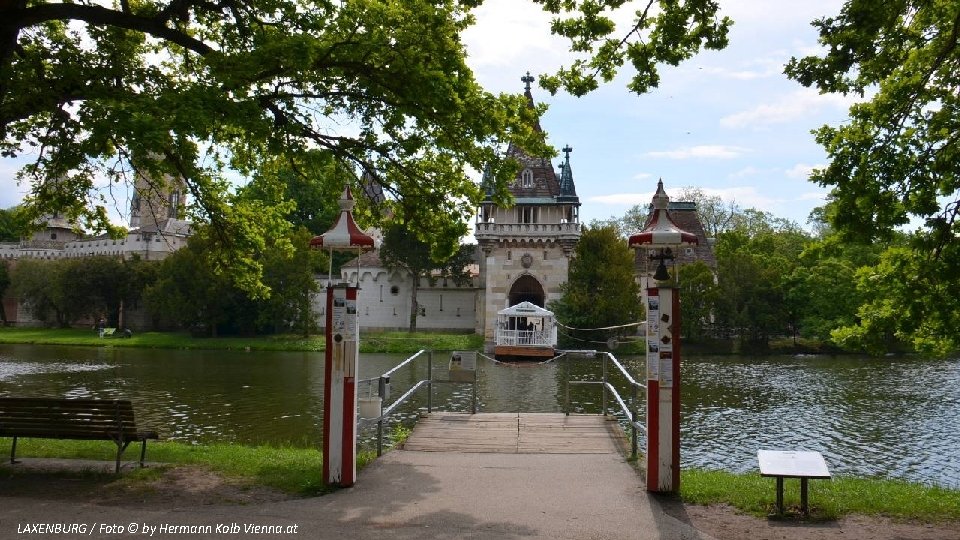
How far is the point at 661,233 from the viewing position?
798cm

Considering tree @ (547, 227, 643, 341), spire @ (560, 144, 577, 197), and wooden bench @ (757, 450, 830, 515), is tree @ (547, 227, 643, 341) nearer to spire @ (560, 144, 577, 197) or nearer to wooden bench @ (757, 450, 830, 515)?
spire @ (560, 144, 577, 197)

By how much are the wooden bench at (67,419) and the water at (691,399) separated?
601cm

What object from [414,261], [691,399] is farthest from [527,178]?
[691,399]

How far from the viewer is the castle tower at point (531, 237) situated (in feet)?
165

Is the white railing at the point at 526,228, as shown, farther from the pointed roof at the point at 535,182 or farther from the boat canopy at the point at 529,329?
the boat canopy at the point at 529,329

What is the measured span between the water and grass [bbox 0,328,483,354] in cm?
751

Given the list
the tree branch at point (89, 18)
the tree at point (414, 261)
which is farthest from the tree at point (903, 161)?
the tree at point (414, 261)

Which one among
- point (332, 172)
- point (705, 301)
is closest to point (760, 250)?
point (705, 301)

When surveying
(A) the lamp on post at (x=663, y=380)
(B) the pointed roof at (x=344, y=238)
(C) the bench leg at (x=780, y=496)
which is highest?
(B) the pointed roof at (x=344, y=238)

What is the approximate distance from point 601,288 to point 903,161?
36.6m

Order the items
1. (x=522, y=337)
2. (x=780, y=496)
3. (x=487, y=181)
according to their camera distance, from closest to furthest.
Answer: (x=780, y=496) < (x=487, y=181) < (x=522, y=337)

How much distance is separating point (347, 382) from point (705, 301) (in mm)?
41620

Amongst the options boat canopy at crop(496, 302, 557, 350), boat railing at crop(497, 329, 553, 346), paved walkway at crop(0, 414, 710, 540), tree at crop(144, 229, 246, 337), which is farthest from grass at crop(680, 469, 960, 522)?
tree at crop(144, 229, 246, 337)

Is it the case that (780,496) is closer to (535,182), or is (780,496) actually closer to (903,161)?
(903,161)
